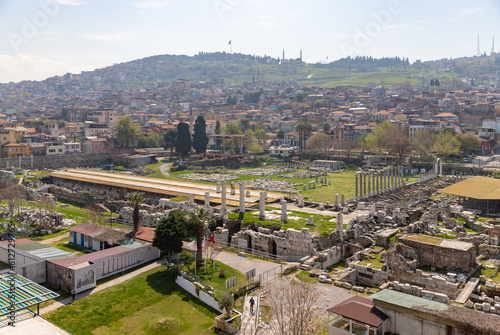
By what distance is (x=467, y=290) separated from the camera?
2311 centimetres

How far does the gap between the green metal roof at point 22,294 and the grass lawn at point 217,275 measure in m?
8.40

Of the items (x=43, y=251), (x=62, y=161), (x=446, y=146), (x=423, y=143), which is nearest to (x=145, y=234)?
(x=43, y=251)

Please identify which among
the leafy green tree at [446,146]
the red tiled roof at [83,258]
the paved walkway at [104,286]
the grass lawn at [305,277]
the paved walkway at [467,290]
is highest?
the leafy green tree at [446,146]

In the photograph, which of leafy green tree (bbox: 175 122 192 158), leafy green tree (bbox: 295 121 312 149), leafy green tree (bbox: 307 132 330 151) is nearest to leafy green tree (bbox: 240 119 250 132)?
leafy green tree (bbox: 295 121 312 149)

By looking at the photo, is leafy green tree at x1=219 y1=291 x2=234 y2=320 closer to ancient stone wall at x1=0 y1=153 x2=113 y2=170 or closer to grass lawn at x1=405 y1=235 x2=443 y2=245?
grass lawn at x1=405 y1=235 x2=443 y2=245

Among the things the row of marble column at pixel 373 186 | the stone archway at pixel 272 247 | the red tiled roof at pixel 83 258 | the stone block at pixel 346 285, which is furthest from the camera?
the row of marble column at pixel 373 186

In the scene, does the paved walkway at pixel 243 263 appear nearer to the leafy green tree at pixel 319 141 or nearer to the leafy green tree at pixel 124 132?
the leafy green tree at pixel 319 141

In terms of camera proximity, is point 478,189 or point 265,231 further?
point 478,189

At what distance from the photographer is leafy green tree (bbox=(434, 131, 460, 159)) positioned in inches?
3305

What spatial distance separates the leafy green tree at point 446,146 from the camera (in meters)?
83.9

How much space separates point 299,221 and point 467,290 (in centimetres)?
1570

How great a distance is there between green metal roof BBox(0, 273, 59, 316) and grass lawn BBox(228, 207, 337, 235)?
58.6ft

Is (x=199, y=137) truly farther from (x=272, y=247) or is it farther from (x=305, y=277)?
(x=305, y=277)

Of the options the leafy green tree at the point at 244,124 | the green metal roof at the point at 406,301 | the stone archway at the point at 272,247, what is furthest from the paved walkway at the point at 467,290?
the leafy green tree at the point at 244,124
